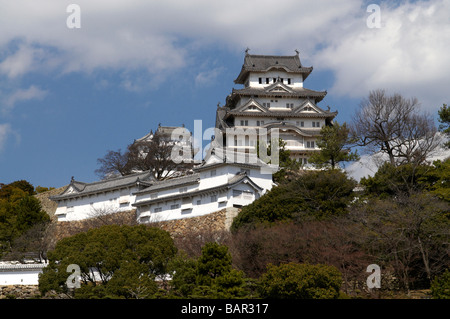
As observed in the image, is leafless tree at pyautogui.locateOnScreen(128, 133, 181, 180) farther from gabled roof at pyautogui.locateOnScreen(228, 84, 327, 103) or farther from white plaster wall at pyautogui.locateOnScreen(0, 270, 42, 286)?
white plaster wall at pyautogui.locateOnScreen(0, 270, 42, 286)

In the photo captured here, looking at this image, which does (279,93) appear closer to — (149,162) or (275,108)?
(275,108)

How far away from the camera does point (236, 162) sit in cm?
3456

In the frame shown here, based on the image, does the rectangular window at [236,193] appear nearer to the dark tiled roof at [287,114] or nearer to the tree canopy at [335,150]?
the tree canopy at [335,150]

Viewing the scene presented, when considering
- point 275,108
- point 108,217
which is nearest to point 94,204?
point 108,217

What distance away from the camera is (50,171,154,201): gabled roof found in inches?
1554

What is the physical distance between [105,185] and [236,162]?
1125 centimetres

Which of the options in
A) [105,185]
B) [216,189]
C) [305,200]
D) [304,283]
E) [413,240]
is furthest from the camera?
[105,185]

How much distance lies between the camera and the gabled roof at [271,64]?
55312mm

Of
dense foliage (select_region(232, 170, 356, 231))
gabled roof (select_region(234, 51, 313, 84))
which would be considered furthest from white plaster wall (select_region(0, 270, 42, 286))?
gabled roof (select_region(234, 51, 313, 84))

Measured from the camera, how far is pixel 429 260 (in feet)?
72.2

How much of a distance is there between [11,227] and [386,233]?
2379 cm

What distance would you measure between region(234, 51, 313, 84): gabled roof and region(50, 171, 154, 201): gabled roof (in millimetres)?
19647
